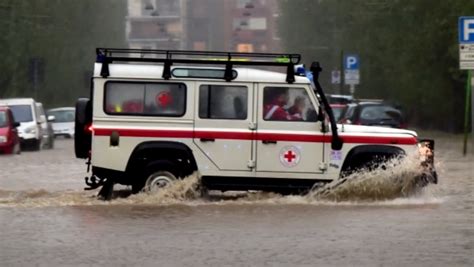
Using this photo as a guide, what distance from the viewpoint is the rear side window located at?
16.5m

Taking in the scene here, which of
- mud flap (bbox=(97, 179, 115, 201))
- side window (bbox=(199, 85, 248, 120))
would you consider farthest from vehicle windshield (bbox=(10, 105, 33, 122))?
side window (bbox=(199, 85, 248, 120))

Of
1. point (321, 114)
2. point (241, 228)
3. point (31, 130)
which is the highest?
point (321, 114)

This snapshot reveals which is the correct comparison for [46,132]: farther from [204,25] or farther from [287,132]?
[204,25]

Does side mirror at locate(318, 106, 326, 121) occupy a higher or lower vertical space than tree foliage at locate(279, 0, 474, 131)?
lower

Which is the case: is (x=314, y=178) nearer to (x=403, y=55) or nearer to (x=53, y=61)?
(x=403, y=55)

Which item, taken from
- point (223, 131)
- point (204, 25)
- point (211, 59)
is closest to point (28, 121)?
point (211, 59)

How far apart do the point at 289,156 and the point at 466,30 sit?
41.4 feet

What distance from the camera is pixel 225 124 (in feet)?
54.0

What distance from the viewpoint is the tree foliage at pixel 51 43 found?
55.2 m

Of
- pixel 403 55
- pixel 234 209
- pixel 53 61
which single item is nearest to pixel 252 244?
pixel 234 209

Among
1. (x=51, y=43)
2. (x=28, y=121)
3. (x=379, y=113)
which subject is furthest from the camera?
(x=51, y=43)

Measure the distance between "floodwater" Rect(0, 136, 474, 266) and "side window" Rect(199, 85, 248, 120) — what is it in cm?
104

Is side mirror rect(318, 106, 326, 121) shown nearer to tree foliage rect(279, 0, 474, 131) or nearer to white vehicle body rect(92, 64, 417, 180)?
white vehicle body rect(92, 64, 417, 180)

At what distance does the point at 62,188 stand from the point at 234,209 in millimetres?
5192
